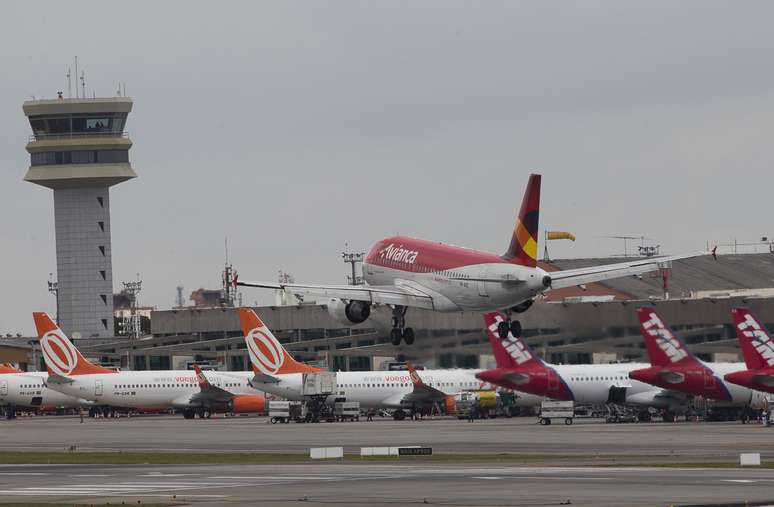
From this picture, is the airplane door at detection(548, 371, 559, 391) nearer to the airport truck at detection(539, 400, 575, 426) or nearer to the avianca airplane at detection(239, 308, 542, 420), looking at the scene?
the airport truck at detection(539, 400, 575, 426)

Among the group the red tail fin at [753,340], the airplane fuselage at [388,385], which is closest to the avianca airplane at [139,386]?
the airplane fuselage at [388,385]

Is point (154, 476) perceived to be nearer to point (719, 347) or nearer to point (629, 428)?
point (629, 428)

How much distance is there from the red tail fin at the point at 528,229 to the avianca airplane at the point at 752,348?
36713 mm

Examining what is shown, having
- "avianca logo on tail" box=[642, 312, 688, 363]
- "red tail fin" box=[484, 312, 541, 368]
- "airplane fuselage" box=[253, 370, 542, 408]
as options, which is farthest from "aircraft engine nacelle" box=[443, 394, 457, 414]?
"avianca logo on tail" box=[642, 312, 688, 363]

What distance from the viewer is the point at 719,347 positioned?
127688 millimetres

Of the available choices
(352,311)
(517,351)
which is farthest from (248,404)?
(352,311)

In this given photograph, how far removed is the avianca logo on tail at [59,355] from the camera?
495ft

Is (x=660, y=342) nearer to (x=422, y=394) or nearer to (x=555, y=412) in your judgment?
(x=555, y=412)

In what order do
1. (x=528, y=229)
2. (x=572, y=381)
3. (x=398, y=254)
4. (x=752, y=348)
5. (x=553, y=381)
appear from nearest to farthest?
1. (x=528, y=229)
2. (x=398, y=254)
3. (x=752, y=348)
4. (x=553, y=381)
5. (x=572, y=381)

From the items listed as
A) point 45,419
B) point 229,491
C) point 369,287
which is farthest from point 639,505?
point 45,419

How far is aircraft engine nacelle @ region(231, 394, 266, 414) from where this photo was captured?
494 ft

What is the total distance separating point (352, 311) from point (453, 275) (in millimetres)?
7814

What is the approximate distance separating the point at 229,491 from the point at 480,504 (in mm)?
12279

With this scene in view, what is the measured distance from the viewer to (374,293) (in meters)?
82.9
